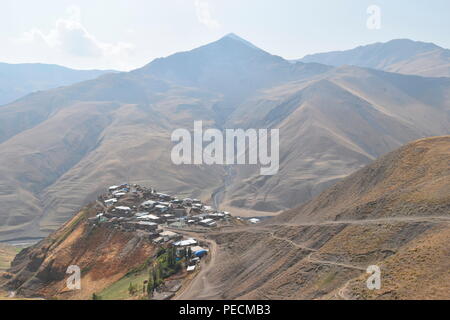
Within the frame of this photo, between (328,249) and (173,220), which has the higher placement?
(328,249)

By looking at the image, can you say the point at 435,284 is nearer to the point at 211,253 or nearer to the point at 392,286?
the point at 392,286

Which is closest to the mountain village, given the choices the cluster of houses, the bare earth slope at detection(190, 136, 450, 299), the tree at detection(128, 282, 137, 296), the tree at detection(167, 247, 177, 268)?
the cluster of houses

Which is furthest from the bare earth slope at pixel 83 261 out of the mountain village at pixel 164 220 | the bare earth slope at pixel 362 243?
the bare earth slope at pixel 362 243

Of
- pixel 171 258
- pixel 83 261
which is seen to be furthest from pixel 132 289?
pixel 83 261

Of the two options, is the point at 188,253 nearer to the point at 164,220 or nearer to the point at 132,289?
the point at 132,289

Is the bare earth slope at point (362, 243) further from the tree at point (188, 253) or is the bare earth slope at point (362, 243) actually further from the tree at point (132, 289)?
the tree at point (132, 289)

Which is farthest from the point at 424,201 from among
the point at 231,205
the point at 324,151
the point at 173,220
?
the point at 324,151

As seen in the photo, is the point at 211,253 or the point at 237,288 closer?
the point at 237,288

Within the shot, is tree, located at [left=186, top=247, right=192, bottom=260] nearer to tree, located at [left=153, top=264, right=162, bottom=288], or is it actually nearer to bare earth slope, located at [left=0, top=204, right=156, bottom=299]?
tree, located at [left=153, top=264, right=162, bottom=288]
